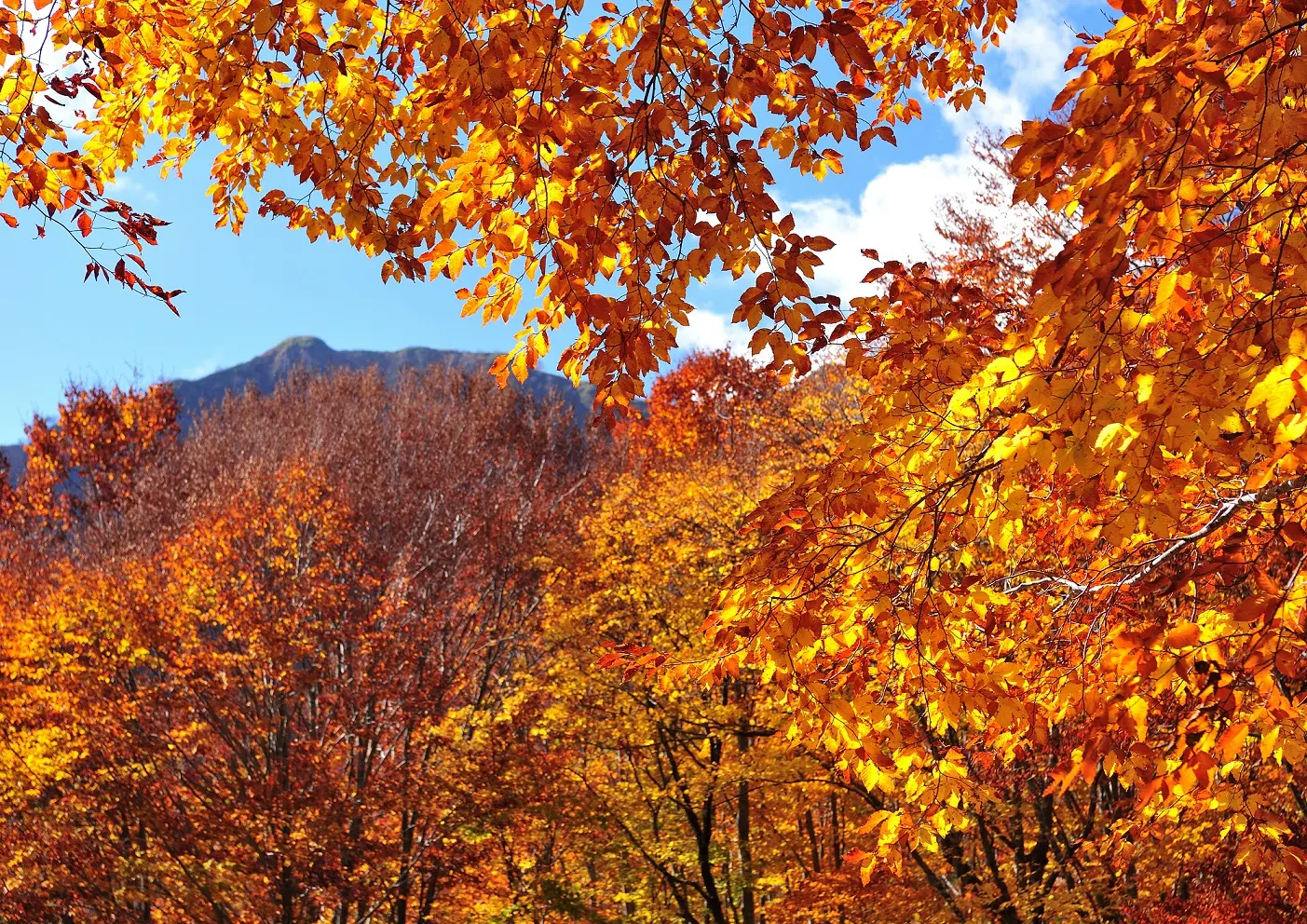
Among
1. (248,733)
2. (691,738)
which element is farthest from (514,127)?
(691,738)

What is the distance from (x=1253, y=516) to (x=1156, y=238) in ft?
5.97

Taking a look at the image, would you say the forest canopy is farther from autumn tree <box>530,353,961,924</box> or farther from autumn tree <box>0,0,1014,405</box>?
autumn tree <box>530,353,961,924</box>

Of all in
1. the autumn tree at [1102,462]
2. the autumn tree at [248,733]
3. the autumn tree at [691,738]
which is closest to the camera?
the autumn tree at [1102,462]

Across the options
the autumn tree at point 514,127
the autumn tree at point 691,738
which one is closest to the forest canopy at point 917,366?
the autumn tree at point 514,127

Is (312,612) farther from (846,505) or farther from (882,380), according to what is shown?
(846,505)

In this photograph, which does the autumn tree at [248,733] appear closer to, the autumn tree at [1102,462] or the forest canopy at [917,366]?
the forest canopy at [917,366]

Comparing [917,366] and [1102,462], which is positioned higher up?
[917,366]

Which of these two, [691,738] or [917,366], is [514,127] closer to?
[917,366]

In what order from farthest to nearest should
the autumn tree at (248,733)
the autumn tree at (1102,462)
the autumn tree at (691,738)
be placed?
the autumn tree at (691,738)
the autumn tree at (248,733)
the autumn tree at (1102,462)

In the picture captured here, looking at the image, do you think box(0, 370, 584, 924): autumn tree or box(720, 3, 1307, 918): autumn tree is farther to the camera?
box(0, 370, 584, 924): autumn tree

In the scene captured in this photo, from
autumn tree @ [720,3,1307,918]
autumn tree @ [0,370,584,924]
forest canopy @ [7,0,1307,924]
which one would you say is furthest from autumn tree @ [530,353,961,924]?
autumn tree @ [720,3,1307,918]

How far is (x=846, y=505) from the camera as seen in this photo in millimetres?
2416

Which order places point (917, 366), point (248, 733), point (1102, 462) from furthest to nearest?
point (248, 733), point (917, 366), point (1102, 462)

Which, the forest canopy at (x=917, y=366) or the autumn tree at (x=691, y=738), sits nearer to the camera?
the forest canopy at (x=917, y=366)
